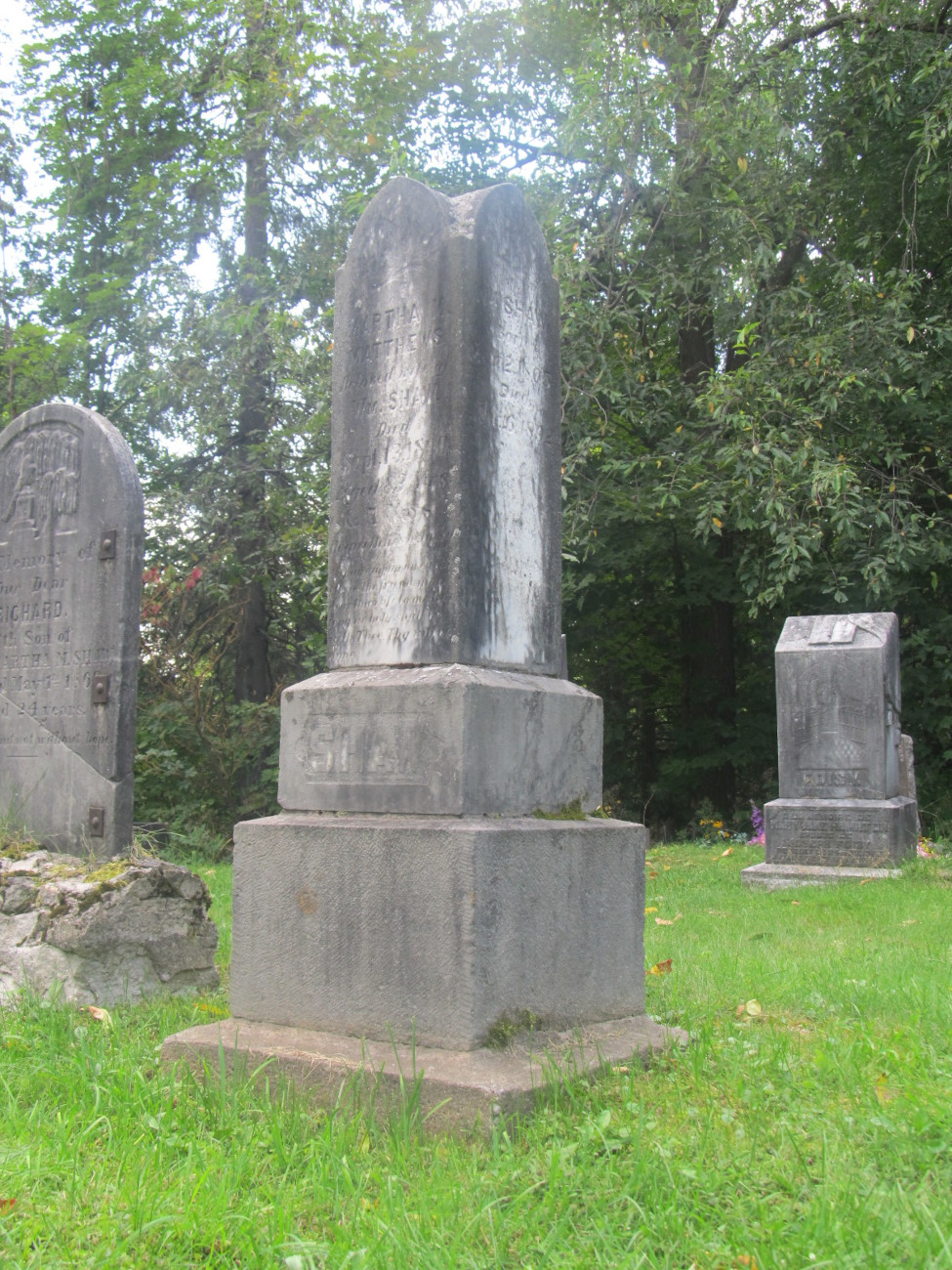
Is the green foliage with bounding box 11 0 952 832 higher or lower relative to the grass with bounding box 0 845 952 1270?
higher

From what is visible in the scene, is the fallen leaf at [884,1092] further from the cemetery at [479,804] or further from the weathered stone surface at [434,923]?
the weathered stone surface at [434,923]

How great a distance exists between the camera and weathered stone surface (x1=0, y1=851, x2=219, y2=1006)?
14.4 feet

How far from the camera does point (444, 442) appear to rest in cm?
351

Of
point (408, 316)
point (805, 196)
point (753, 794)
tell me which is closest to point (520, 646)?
point (408, 316)

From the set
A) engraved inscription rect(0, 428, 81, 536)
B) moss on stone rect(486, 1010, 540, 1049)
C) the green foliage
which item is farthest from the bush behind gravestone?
moss on stone rect(486, 1010, 540, 1049)

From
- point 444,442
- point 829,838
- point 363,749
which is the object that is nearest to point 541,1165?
point 363,749

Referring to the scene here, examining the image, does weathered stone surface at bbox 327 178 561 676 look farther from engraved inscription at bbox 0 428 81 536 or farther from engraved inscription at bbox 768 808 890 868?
engraved inscription at bbox 768 808 890 868

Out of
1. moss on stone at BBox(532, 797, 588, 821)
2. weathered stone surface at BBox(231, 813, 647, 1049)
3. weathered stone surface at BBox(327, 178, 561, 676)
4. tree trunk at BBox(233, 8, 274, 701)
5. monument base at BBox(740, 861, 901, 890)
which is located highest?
tree trunk at BBox(233, 8, 274, 701)

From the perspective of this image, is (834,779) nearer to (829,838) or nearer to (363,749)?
(829,838)

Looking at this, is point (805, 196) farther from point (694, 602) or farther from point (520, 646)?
point (520, 646)

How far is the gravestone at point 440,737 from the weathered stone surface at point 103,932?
115cm

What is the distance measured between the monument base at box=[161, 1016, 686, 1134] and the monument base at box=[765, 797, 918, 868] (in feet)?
20.3

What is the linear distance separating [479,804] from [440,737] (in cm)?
22

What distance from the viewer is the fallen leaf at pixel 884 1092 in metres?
2.74
